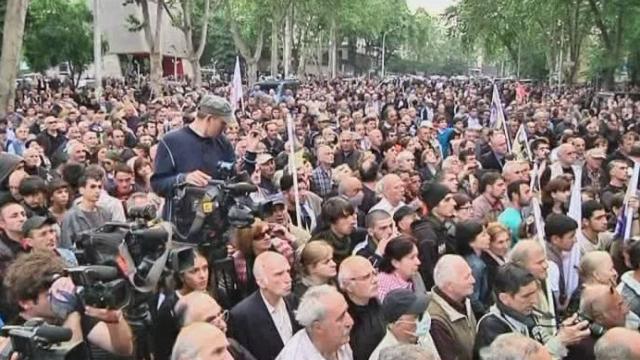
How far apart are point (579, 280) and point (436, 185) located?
1.69 m

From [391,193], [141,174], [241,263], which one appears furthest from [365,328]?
[141,174]

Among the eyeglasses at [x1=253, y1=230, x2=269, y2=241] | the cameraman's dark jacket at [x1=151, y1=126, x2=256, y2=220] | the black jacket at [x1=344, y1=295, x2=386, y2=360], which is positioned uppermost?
the cameraman's dark jacket at [x1=151, y1=126, x2=256, y2=220]

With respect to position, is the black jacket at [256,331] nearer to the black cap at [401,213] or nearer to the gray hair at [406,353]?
the gray hair at [406,353]

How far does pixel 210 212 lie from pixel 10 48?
540 inches

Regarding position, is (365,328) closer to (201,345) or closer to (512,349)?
(512,349)

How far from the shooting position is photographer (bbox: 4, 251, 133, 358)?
3.71 m

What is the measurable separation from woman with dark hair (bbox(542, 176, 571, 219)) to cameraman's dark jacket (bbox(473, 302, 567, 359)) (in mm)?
3318

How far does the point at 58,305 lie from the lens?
4059 millimetres

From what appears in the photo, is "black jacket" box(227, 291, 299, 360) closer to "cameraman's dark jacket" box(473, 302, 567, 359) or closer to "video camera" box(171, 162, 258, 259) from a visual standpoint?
"video camera" box(171, 162, 258, 259)

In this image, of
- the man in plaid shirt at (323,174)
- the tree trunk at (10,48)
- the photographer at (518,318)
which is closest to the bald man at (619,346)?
the photographer at (518,318)

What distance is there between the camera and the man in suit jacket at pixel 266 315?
5.02 metres

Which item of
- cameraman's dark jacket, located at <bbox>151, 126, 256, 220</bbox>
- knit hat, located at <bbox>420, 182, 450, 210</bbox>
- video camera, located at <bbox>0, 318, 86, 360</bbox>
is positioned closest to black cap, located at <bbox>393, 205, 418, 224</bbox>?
knit hat, located at <bbox>420, 182, 450, 210</bbox>

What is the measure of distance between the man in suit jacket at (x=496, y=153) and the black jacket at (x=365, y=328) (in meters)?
6.54

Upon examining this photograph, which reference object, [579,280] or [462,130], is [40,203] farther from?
[462,130]
